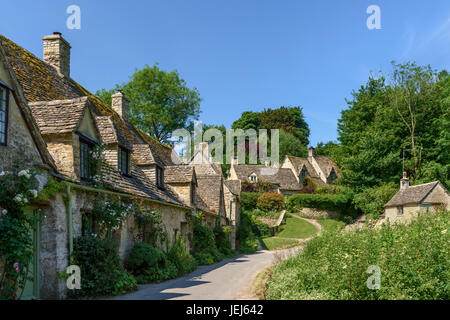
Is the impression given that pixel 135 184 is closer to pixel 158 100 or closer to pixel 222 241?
pixel 222 241

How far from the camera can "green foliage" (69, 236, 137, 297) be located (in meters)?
9.86

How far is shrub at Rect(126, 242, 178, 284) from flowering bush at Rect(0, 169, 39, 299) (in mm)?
4874

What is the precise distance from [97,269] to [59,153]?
3.23m

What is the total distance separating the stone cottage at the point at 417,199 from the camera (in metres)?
32.5

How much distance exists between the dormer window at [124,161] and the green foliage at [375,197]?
3197cm

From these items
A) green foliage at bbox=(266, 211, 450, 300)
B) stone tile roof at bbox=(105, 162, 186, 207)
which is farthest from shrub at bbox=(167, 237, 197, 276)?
green foliage at bbox=(266, 211, 450, 300)

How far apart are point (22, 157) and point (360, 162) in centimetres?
3975

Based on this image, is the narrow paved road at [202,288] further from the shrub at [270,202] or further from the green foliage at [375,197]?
the shrub at [270,202]

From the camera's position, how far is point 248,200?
4888cm

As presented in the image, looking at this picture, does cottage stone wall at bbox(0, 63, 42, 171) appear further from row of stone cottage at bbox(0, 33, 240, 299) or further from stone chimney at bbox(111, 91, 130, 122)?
stone chimney at bbox(111, 91, 130, 122)
